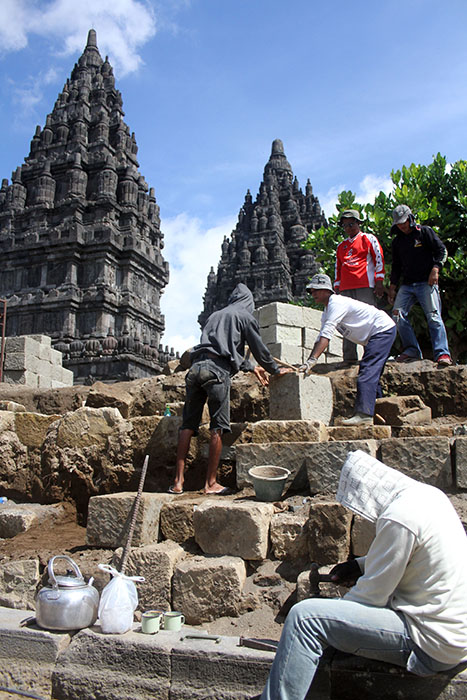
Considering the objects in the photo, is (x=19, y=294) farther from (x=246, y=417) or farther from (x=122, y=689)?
(x=122, y=689)

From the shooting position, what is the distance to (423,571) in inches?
94.0

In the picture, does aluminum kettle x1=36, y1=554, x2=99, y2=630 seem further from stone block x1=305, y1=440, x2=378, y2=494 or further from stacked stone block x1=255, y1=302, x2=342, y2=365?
stacked stone block x1=255, y1=302, x2=342, y2=365

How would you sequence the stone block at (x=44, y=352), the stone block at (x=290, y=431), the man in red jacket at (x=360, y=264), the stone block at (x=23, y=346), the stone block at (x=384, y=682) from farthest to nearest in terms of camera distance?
the stone block at (x=44, y=352) → the stone block at (x=23, y=346) → the man in red jacket at (x=360, y=264) → the stone block at (x=290, y=431) → the stone block at (x=384, y=682)

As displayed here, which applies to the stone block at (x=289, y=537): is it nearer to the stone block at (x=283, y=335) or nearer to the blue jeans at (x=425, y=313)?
the blue jeans at (x=425, y=313)

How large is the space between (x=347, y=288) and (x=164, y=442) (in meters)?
2.92

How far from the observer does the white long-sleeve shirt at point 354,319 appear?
16.3 ft

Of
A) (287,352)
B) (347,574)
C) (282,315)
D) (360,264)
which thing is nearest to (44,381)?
(282,315)

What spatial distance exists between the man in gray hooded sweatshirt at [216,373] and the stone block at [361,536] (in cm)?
131

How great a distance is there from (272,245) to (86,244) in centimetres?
1497

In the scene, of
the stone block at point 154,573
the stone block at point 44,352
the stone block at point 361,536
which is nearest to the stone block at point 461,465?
the stone block at point 361,536

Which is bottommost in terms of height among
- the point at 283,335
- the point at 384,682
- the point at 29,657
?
the point at 29,657

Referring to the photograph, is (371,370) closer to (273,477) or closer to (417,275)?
(273,477)

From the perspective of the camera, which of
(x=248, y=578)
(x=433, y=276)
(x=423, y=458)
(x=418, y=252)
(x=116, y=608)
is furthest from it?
(x=418, y=252)

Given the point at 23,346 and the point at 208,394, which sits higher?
the point at 23,346
